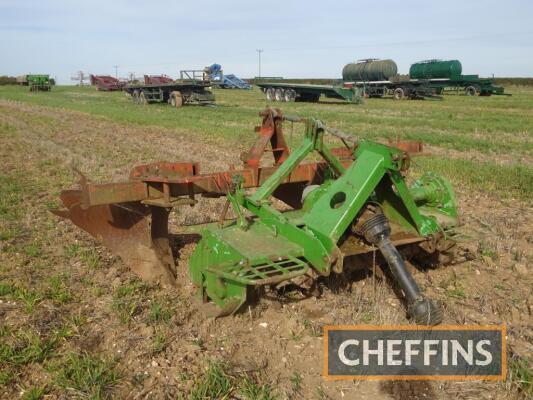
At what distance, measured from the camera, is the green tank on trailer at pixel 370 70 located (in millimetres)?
31438

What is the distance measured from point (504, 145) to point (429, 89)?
21.2 meters

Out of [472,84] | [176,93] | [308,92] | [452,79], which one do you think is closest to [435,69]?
[452,79]

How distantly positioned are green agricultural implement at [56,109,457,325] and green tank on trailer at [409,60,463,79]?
3022 centimetres

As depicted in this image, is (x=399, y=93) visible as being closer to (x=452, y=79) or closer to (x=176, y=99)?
(x=452, y=79)

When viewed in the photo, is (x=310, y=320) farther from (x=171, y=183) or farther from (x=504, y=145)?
(x=504, y=145)

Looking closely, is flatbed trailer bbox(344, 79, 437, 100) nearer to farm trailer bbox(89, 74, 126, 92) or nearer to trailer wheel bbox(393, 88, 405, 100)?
trailer wheel bbox(393, 88, 405, 100)

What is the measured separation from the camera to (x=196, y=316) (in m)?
3.45

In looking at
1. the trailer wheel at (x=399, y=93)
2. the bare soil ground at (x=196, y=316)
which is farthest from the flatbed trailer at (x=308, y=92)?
the bare soil ground at (x=196, y=316)

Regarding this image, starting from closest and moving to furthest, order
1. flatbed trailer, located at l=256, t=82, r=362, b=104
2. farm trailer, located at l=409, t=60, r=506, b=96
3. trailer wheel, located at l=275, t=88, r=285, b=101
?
flatbed trailer, located at l=256, t=82, r=362, b=104
trailer wheel, located at l=275, t=88, r=285, b=101
farm trailer, located at l=409, t=60, r=506, b=96

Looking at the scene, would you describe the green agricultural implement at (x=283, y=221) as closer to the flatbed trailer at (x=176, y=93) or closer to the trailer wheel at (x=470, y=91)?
the flatbed trailer at (x=176, y=93)

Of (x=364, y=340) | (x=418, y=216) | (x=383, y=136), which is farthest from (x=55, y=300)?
(x=383, y=136)

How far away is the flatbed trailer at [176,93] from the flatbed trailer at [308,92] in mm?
4735

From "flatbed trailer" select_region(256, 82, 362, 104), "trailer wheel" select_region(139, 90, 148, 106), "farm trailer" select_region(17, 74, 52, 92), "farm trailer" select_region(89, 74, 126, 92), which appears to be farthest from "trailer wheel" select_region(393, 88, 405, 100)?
"farm trailer" select_region(17, 74, 52, 92)

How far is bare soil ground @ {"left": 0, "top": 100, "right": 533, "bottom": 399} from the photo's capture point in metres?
2.72
